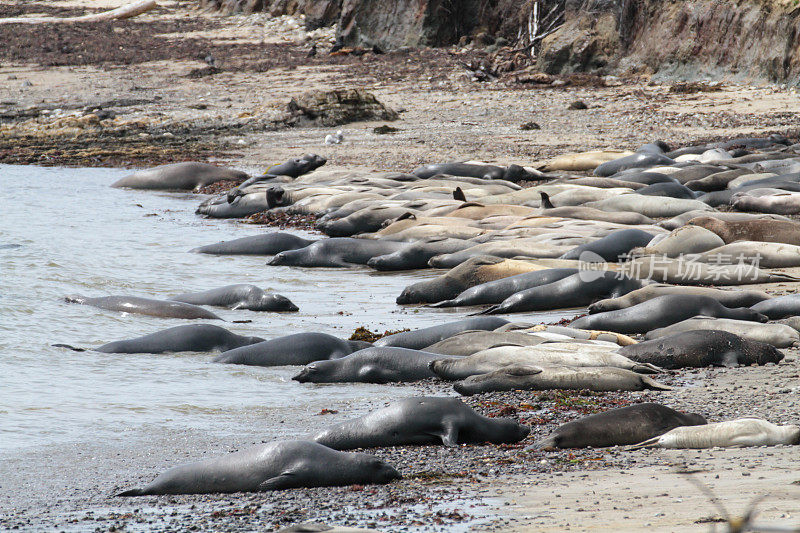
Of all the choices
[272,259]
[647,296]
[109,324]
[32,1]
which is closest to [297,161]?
[272,259]

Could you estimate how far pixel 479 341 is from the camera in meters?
5.61

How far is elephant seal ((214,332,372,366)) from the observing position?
19.4 ft

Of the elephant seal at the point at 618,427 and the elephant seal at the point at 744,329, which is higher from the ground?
the elephant seal at the point at 618,427

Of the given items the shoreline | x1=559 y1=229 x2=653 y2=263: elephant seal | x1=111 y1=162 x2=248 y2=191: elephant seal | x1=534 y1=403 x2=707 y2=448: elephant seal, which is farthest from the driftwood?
x1=534 y1=403 x2=707 y2=448: elephant seal

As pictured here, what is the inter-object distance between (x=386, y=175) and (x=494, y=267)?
524 cm

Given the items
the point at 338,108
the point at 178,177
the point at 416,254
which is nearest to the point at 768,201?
the point at 416,254

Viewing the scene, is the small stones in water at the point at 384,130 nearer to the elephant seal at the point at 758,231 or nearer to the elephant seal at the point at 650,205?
the elephant seal at the point at 650,205

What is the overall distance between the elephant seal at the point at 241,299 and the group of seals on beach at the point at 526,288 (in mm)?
18

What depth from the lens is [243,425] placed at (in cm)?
471

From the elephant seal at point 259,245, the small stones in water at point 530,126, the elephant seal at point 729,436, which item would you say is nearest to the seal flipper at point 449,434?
the elephant seal at point 729,436

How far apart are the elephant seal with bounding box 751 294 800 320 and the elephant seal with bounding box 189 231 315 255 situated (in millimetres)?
4916

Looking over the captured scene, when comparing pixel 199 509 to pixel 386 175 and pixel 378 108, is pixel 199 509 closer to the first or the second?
pixel 386 175

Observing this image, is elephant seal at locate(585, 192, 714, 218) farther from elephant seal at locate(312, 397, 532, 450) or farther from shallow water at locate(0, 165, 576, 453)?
elephant seal at locate(312, 397, 532, 450)

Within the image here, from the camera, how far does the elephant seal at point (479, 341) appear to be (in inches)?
217
